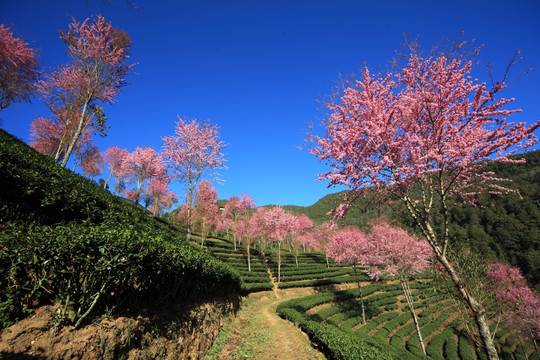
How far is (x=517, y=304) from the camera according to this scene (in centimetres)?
1961

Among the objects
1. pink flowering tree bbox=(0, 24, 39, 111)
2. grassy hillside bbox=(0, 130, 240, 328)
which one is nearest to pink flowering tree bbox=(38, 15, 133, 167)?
pink flowering tree bbox=(0, 24, 39, 111)

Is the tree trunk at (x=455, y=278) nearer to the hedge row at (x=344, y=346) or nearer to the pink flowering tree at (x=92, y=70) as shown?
the hedge row at (x=344, y=346)

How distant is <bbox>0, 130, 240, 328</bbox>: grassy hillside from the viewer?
3.33 meters

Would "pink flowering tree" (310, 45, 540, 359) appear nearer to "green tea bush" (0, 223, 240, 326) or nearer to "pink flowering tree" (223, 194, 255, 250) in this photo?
"green tea bush" (0, 223, 240, 326)

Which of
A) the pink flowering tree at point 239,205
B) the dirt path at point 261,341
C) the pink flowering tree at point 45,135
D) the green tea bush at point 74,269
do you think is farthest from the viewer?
the pink flowering tree at point 239,205

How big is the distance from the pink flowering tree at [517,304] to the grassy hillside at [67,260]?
24.6 metres

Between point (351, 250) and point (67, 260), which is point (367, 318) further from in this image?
point (67, 260)

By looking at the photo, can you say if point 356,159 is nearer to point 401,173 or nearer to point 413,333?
point 401,173

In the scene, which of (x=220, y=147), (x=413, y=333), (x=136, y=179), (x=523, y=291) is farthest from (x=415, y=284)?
(x=136, y=179)

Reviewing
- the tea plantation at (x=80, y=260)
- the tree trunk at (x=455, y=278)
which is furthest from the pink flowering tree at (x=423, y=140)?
the tea plantation at (x=80, y=260)

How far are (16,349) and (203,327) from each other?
5.67m

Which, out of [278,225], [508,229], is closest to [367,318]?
[278,225]

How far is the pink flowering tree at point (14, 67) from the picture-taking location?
14.0 m

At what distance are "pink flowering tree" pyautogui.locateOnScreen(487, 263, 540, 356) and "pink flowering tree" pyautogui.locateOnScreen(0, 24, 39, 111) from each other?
3934cm
